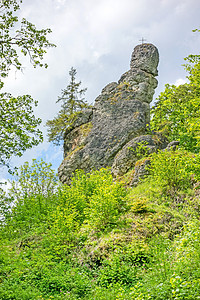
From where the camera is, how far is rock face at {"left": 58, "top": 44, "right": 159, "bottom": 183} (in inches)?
690

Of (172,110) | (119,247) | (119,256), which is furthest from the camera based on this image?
(172,110)

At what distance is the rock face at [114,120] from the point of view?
690 inches

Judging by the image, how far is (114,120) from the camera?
18859 mm

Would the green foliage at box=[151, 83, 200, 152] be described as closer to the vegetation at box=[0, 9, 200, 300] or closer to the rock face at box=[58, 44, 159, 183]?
the rock face at box=[58, 44, 159, 183]

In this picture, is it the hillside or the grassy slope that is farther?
the hillside

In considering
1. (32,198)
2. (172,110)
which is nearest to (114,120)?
(172,110)

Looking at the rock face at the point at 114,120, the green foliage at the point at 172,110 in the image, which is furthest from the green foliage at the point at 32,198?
the green foliage at the point at 172,110

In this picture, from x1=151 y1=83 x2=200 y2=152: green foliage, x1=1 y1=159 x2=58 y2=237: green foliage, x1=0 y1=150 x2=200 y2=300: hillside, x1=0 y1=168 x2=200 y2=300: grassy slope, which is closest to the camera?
x1=0 y1=168 x2=200 y2=300: grassy slope

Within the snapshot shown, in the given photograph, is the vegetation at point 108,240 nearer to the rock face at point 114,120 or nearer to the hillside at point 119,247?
the hillside at point 119,247

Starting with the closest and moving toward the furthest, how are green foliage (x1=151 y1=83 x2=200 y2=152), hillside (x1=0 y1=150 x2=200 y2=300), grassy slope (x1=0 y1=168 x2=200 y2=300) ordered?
grassy slope (x1=0 y1=168 x2=200 y2=300) < hillside (x1=0 y1=150 x2=200 y2=300) < green foliage (x1=151 y1=83 x2=200 y2=152)

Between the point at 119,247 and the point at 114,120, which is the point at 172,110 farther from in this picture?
the point at 119,247

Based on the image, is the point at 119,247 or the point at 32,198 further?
the point at 32,198

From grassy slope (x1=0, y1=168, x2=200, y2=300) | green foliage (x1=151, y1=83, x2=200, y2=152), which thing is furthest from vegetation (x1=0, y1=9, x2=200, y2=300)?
green foliage (x1=151, y1=83, x2=200, y2=152)

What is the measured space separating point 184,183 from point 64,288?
5.84 metres
